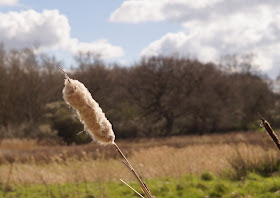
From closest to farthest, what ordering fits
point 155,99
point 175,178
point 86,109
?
1. point 86,109
2. point 175,178
3. point 155,99

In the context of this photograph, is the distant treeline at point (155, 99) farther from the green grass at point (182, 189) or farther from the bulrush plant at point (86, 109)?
the bulrush plant at point (86, 109)

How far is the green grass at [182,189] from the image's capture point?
699 centimetres

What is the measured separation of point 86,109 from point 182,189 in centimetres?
673

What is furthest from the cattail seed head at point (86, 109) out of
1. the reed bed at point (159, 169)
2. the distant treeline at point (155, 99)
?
the distant treeline at point (155, 99)

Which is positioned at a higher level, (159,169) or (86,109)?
(86,109)

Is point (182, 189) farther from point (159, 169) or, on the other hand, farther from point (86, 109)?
point (86, 109)

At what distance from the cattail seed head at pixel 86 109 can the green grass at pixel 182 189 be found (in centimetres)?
574

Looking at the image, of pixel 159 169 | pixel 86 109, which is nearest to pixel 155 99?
pixel 159 169

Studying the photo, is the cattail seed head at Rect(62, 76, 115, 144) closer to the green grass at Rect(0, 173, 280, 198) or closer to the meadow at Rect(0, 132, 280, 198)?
the meadow at Rect(0, 132, 280, 198)

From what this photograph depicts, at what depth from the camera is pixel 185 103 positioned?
94.6 ft

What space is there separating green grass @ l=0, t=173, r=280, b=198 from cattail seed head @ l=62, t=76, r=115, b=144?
5.74 m

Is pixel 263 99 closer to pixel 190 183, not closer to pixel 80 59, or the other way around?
pixel 80 59

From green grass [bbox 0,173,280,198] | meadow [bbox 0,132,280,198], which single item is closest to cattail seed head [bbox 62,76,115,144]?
meadow [bbox 0,132,280,198]

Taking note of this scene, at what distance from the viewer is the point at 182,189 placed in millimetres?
7586
